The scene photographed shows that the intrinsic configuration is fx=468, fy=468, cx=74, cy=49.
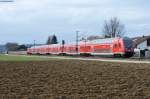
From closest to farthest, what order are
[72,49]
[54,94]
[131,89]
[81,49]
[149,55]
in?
[54,94], [131,89], [149,55], [81,49], [72,49]

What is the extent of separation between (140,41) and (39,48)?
25.9 metres

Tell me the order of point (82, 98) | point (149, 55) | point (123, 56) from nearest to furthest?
point (82, 98) → point (123, 56) → point (149, 55)

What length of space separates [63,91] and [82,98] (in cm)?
212

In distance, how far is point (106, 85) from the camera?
1905cm

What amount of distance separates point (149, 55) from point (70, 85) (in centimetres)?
5102

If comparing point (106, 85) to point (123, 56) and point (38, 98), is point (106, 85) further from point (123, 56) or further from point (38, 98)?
point (123, 56)

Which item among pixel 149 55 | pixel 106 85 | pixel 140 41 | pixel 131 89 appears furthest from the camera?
pixel 140 41

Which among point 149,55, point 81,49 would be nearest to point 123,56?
point 149,55

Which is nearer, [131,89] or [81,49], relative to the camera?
[131,89]

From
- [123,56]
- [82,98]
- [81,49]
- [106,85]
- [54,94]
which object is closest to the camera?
[82,98]

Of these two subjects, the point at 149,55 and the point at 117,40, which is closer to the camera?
the point at 117,40

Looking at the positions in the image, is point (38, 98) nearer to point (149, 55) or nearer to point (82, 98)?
point (82, 98)

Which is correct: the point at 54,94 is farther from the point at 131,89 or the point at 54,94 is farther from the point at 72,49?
the point at 72,49

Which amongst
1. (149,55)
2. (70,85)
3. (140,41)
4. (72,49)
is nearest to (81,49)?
(72,49)
